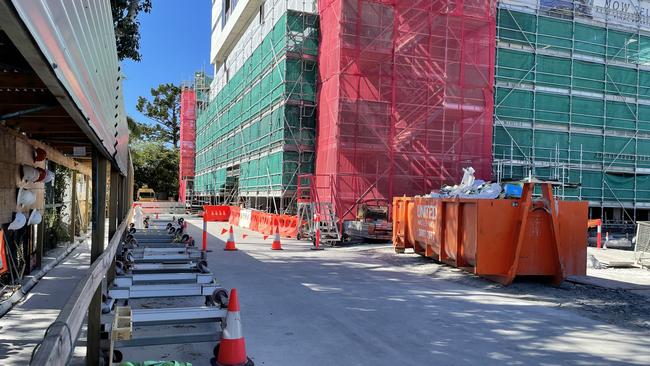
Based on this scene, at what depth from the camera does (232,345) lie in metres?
5.11

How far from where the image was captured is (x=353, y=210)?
21672mm

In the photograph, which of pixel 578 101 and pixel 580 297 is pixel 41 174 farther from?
pixel 578 101

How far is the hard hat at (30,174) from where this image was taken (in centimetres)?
881

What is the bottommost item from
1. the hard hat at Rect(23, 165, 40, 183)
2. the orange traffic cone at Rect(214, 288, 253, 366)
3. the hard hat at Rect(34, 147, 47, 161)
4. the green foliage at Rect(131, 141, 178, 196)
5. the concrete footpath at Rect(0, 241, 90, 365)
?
the concrete footpath at Rect(0, 241, 90, 365)

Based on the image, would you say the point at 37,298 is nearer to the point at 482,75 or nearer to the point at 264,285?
the point at 264,285

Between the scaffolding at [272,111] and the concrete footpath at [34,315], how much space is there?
1522 centimetres

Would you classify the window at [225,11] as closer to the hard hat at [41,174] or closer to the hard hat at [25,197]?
the hard hat at [41,174]

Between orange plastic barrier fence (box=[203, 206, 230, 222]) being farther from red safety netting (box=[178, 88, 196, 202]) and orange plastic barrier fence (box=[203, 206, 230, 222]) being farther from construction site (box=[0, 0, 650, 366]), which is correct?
red safety netting (box=[178, 88, 196, 202])

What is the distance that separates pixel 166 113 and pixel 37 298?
67.8 m

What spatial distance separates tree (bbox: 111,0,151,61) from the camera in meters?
11.8

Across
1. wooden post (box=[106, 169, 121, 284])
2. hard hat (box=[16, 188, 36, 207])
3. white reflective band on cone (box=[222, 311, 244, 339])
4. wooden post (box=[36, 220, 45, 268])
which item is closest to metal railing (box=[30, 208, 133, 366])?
white reflective band on cone (box=[222, 311, 244, 339])

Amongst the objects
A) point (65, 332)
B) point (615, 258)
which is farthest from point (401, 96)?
point (65, 332)

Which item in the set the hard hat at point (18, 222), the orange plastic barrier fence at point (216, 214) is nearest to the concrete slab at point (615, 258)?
the hard hat at point (18, 222)

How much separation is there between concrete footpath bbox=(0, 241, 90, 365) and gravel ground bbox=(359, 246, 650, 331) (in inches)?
306
